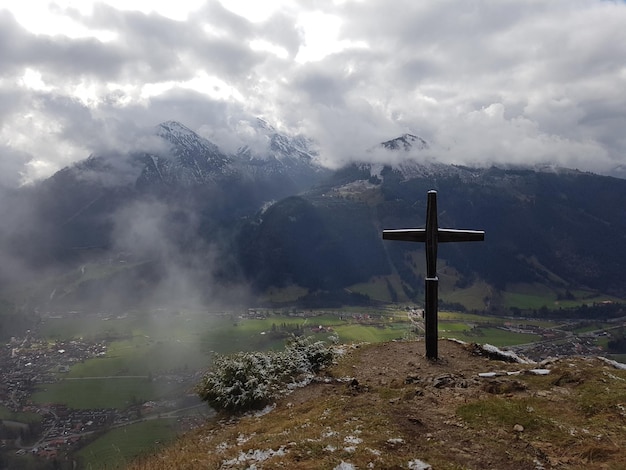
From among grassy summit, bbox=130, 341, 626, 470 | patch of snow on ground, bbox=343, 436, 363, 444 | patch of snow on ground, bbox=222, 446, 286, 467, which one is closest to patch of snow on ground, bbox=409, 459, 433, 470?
grassy summit, bbox=130, 341, 626, 470

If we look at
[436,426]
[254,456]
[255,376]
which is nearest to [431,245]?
[436,426]

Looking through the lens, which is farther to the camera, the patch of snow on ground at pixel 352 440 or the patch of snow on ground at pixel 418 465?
the patch of snow on ground at pixel 352 440

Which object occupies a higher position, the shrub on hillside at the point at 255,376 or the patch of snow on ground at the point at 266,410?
the shrub on hillside at the point at 255,376

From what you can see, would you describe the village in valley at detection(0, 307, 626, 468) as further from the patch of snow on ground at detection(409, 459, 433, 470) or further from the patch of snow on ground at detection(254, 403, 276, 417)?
the patch of snow on ground at detection(409, 459, 433, 470)

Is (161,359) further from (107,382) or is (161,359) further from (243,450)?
(243,450)

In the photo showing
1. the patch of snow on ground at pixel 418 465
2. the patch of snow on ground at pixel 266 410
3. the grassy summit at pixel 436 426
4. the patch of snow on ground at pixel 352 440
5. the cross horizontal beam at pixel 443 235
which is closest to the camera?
the patch of snow on ground at pixel 418 465

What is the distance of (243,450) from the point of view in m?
12.3

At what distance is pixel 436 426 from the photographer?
44.1 feet

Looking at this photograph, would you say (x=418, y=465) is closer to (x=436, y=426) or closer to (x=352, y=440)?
(x=352, y=440)

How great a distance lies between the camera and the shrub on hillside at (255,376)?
18641 mm

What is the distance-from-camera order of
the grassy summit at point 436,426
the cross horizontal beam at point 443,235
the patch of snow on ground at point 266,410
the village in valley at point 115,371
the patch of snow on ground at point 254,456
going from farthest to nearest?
the village in valley at point 115,371
the cross horizontal beam at point 443,235
the patch of snow on ground at point 266,410
the patch of snow on ground at point 254,456
the grassy summit at point 436,426

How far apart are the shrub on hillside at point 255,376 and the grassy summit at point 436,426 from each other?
0.91 meters

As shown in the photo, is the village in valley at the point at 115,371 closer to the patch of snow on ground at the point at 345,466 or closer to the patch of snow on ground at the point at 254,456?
the patch of snow on ground at the point at 254,456

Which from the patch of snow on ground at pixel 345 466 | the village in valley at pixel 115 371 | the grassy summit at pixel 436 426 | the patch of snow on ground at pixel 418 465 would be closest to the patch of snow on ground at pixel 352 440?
the grassy summit at pixel 436 426
